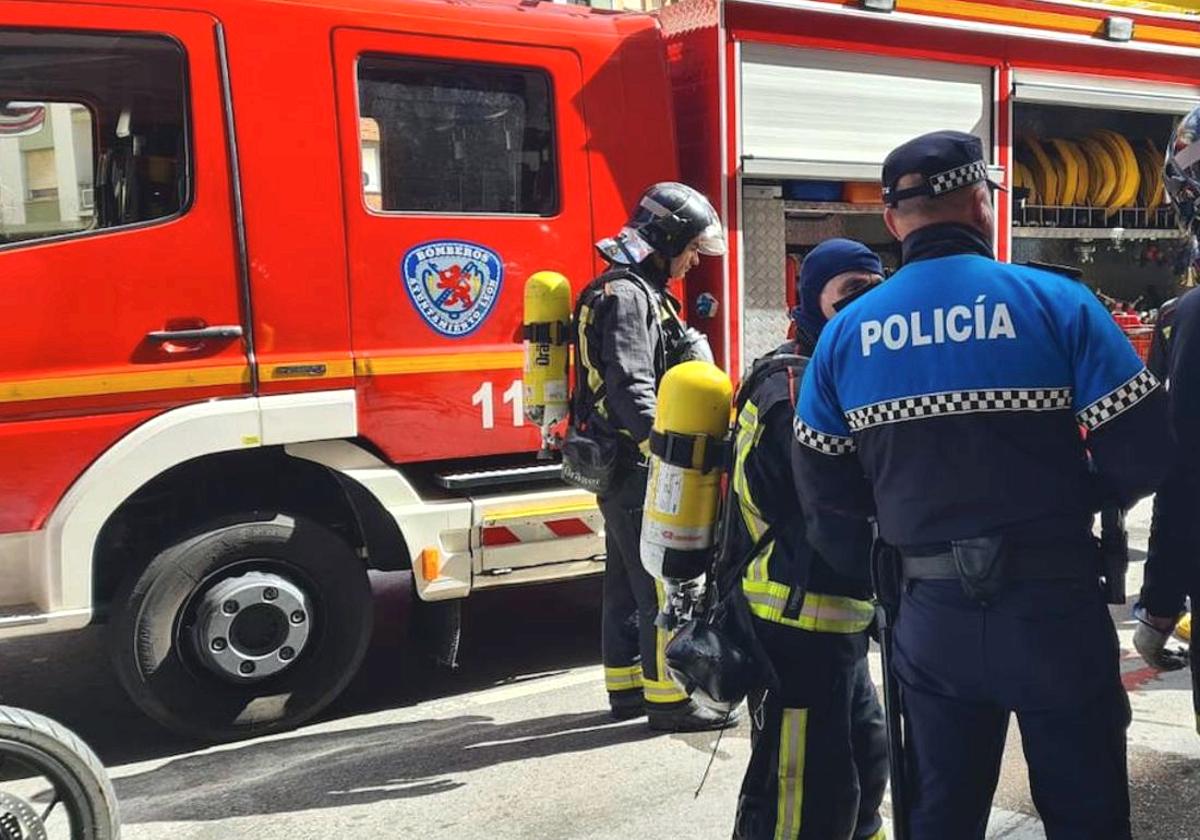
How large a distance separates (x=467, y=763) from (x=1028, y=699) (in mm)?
2436

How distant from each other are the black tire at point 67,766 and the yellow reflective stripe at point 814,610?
1.67 meters

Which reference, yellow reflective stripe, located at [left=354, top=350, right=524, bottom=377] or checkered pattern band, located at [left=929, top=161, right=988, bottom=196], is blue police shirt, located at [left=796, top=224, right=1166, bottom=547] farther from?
yellow reflective stripe, located at [left=354, top=350, right=524, bottom=377]

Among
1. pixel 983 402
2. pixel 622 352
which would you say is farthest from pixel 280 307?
pixel 983 402

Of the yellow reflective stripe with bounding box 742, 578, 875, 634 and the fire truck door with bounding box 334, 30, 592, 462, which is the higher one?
the fire truck door with bounding box 334, 30, 592, 462

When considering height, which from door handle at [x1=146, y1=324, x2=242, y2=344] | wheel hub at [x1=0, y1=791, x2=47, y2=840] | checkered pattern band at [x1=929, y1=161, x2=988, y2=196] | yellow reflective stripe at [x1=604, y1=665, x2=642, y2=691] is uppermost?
checkered pattern band at [x1=929, y1=161, x2=988, y2=196]

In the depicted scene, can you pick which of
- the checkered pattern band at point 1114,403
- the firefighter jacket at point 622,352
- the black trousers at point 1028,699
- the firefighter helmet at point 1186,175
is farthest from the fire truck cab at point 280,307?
the checkered pattern band at point 1114,403

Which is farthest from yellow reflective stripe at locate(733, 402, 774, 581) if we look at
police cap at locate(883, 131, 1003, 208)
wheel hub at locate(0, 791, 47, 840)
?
wheel hub at locate(0, 791, 47, 840)

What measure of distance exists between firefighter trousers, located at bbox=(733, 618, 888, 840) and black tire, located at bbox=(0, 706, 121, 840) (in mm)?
1561

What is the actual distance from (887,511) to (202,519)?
2865mm

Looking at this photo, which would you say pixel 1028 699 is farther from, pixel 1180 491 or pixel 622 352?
pixel 622 352

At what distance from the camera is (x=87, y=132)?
13.5 feet

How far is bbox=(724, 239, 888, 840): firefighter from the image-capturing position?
8.54 feet

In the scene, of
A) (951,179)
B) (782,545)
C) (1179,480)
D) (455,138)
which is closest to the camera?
(951,179)

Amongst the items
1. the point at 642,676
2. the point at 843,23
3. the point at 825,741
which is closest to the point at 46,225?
the point at 642,676
